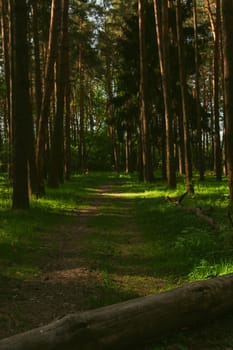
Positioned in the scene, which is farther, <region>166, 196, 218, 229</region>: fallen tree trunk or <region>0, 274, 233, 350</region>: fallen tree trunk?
<region>166, 196, 218, 229</region>: fallen tree trunk

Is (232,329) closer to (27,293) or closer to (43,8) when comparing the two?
(27,293)

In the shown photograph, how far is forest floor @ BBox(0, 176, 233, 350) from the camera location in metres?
4.69

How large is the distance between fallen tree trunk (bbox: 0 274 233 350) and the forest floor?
177mm

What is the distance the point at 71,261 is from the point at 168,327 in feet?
13.2

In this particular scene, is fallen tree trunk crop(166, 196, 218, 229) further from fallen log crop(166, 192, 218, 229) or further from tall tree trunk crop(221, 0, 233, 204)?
tall tree trunk crop(221, 0, 233, 204)

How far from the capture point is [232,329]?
488 cm

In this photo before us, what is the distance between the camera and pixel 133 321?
14.1 feet

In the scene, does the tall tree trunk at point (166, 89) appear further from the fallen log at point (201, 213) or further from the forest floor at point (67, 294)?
the forest floor at point (67, 294)

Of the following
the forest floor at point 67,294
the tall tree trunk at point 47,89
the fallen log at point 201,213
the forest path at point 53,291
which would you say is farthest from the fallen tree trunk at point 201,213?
the tall tree trunk at point 47,89

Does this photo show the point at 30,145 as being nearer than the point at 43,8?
Yes

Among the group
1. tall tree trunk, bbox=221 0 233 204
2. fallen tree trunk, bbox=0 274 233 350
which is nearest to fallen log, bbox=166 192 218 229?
tall tree trunk, bbox=221 0 233 204

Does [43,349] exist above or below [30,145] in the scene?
below

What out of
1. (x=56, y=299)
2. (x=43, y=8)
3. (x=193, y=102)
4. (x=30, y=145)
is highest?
(x=43, y=8)

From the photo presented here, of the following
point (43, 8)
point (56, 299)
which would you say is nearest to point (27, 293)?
point (56, 299)
